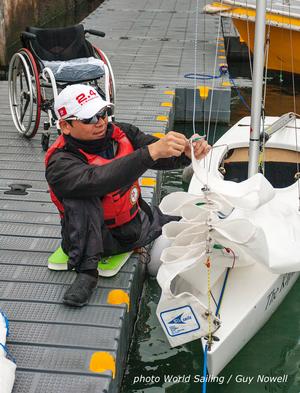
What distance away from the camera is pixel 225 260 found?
3395 millimetres

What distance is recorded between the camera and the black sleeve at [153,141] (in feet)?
11.3

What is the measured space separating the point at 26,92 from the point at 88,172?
110 inches

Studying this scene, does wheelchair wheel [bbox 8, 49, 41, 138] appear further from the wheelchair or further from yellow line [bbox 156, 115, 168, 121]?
yellow line [bbox 156, 115, 168, 121]

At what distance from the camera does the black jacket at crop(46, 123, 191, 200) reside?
9.48ft

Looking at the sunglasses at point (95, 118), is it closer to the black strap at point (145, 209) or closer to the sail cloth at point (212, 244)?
the sail cloth at point (212, 244)

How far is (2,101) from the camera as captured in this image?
7160 mm

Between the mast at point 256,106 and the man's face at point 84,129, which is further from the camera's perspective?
the mast at point 256,106

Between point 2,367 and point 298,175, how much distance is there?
280cm

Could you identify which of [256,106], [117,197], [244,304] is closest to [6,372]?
[117,197]

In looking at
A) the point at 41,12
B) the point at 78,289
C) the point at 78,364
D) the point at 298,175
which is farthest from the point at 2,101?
the point at 41,12

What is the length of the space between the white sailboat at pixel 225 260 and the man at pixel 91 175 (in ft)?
0.93

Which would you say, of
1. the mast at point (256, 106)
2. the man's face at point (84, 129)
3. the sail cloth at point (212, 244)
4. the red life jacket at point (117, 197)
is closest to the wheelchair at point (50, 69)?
the mast at point (256, 106)

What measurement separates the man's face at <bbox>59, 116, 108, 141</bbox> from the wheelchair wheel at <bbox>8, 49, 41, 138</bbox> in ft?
7.01

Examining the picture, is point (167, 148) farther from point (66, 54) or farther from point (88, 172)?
point (66, 54)
